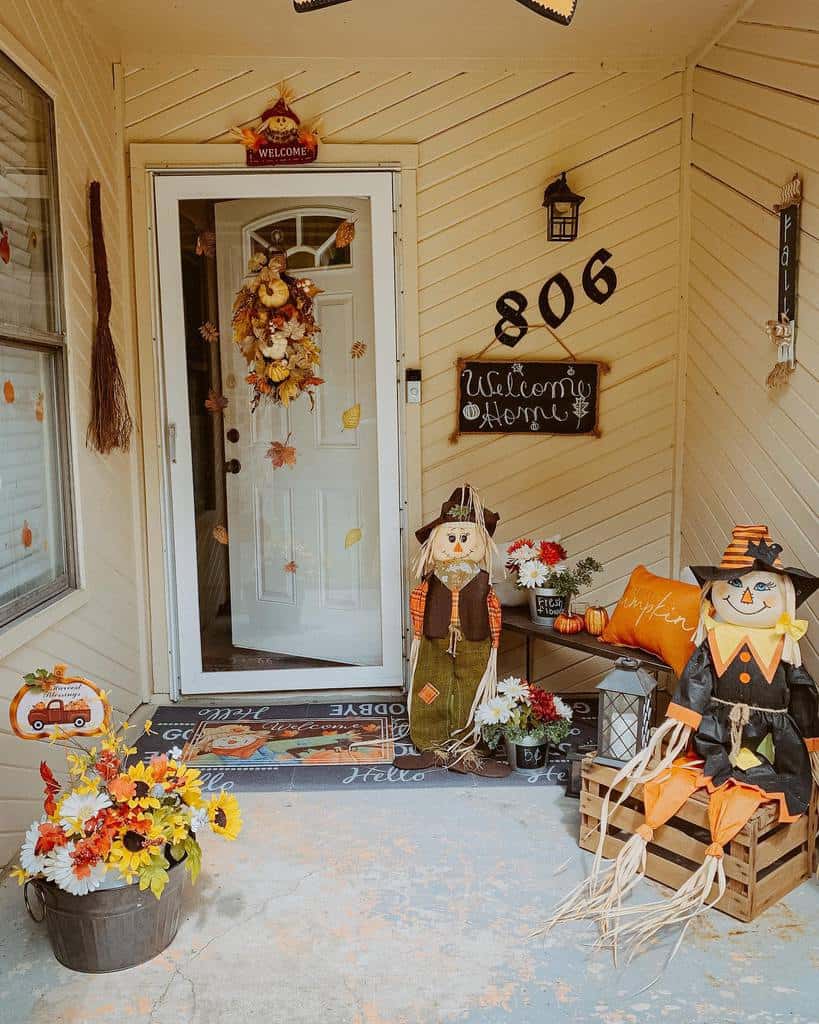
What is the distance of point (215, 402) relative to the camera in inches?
151

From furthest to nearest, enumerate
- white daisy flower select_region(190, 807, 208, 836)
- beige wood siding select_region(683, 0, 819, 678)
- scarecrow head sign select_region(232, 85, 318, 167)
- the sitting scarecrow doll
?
scarecrow head sign select_region(232, 85, 318, 167) → beige wood siding select_region(683, 0, 819, 678) → the sitting scarecrow doll → white daisy flower select_region(190, 807, 208, 836)

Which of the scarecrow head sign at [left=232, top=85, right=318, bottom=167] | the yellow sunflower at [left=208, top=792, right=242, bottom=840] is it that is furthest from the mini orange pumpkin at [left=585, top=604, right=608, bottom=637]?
the scarecrow head sign at [left=232, top=85, right=318, bottom=167]

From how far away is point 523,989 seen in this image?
77.9 inches

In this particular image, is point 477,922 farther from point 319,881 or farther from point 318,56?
point 318,56

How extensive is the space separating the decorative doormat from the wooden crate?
1.61 feet

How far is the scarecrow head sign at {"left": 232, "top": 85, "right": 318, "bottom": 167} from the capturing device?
3.61 meters

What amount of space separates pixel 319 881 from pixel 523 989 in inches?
26.3

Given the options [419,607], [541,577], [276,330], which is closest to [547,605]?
[541,577]

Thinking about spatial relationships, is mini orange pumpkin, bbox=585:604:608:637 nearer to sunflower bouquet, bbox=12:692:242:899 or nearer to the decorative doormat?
the decorative doormat

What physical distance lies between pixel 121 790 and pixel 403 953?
0.77 meters

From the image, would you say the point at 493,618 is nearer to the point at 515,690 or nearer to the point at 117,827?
the point at 515,690

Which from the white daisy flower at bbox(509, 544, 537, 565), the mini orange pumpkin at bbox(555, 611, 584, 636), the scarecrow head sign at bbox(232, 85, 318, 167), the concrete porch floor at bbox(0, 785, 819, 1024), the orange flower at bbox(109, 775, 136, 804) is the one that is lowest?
the concrete porch floor at bbox(0, 785, 819, 1024)

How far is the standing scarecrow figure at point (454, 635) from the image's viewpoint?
3254 millimetres

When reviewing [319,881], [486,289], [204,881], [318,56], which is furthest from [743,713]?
[318,56]
